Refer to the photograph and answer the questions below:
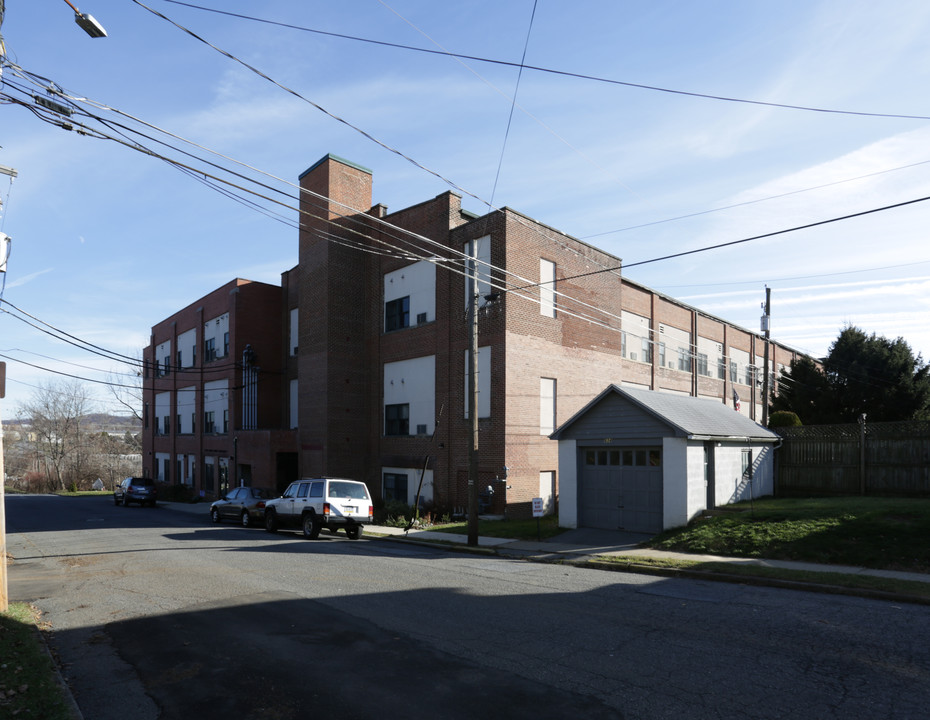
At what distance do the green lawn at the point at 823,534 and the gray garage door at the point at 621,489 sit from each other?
1395mm

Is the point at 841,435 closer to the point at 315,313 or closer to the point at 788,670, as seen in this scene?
the point at 788,670

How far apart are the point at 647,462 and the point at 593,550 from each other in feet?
12.2

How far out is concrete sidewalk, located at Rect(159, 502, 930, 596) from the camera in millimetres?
13156

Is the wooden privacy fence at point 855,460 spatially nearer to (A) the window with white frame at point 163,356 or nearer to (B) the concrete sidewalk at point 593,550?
(B) the concrete sidewalk at point 593,550

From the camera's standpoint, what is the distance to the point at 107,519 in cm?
2991

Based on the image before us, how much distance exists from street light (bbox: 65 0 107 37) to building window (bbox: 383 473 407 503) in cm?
2338

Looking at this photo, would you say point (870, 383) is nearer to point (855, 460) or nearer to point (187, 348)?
point (855, 460)

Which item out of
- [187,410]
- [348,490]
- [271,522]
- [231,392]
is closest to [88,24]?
[348,490]

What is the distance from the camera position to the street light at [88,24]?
8867mm

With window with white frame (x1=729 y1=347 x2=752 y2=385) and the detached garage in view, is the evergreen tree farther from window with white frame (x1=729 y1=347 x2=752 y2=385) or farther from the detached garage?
the detached garage

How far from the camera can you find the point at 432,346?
29281 millimetres

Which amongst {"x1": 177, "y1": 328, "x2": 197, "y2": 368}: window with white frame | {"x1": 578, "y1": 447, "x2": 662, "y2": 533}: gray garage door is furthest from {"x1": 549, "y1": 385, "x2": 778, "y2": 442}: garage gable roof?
{"x1": 177, "y1": 328, "x2": 197, "y2": 368}: window with white frame

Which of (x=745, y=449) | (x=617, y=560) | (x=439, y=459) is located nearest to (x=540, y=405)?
Result: (x=439, y=459)

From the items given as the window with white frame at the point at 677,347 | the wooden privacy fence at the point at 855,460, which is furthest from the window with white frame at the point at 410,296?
the window with white frame at the point at 677,347
